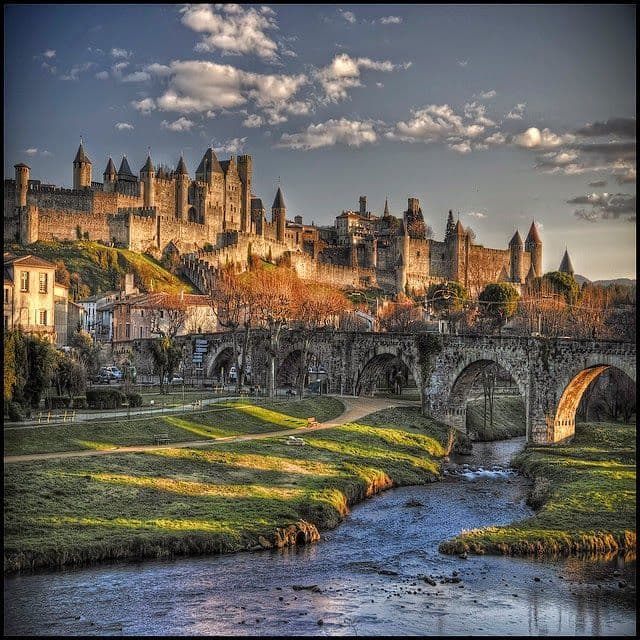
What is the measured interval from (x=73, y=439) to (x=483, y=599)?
790 inches

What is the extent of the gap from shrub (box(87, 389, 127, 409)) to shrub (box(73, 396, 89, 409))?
20cm

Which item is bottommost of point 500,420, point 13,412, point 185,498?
point 500,420

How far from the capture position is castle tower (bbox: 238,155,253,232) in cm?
14738

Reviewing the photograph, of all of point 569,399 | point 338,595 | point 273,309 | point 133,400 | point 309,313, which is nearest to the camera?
point 338,595

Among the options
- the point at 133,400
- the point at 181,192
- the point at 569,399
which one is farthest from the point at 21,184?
the point at 569,399

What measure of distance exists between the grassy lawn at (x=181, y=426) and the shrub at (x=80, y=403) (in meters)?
4.39

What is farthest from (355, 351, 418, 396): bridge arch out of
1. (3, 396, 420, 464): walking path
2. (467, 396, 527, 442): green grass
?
(467, 396, 527, 442): green grass

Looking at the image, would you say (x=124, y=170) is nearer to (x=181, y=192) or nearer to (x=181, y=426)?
(x=181, y=192)

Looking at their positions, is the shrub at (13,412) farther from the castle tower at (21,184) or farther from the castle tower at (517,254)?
the castle tower at (517,254)

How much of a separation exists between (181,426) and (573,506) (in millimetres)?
19328

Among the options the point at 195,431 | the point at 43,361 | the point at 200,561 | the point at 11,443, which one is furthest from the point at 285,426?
the point at 200,561

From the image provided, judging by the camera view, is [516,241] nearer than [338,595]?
No

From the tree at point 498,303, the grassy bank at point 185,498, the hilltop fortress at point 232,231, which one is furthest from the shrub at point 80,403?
the hilltop fortress at point 232,231

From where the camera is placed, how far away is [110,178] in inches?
5148
